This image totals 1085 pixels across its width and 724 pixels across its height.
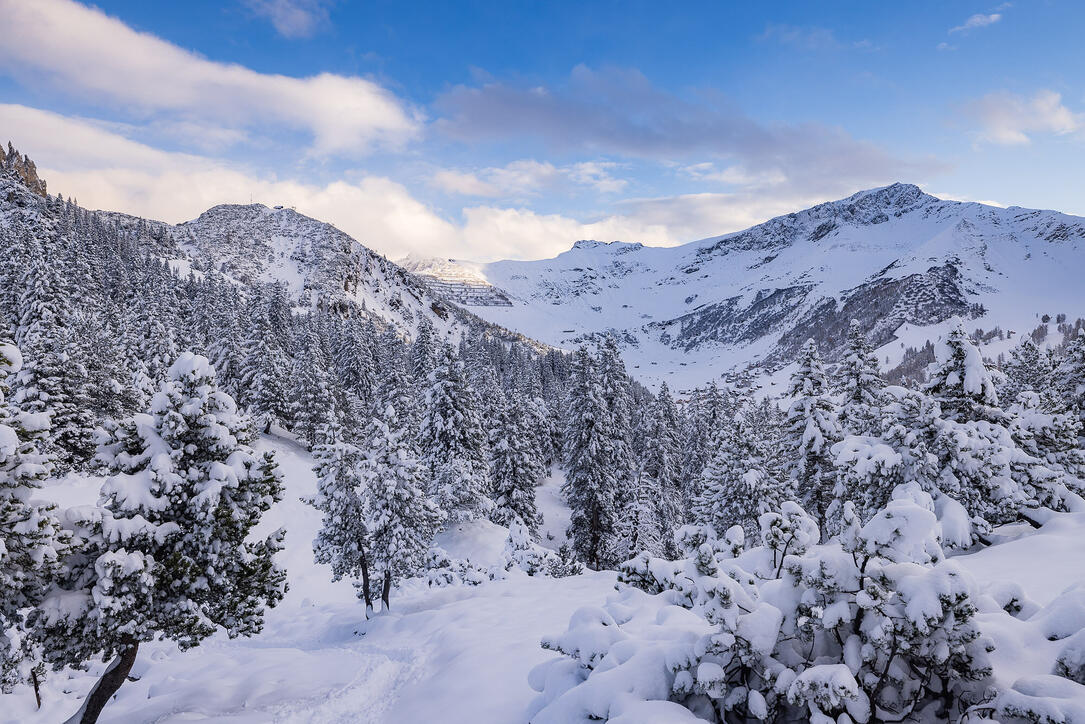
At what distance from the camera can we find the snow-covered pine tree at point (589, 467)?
31.9 meters

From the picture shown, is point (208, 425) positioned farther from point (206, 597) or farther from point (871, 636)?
point (871, 636)

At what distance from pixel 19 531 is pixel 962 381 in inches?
922

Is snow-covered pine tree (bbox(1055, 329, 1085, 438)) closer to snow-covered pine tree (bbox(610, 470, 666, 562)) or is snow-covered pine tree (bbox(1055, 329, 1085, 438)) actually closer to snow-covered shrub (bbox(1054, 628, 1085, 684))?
snow-covered pine tree (bbox(610, 470, 666, 562))

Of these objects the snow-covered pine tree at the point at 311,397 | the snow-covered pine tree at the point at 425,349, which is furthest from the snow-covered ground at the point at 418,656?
the snow-covered pine tree at the point at 425,349

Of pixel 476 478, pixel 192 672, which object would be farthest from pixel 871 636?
pixel 476 478

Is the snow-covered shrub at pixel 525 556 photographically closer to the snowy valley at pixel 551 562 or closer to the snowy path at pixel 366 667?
the snowy valley at pixel 551 562

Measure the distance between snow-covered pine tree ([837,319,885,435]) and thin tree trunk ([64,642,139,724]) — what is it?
84.5ft

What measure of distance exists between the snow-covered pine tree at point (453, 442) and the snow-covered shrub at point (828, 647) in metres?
28.5

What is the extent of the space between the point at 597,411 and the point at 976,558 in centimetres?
2068

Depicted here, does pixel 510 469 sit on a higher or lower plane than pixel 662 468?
higher

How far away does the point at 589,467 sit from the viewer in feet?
105

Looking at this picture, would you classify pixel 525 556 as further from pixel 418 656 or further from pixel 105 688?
pixel 105 688

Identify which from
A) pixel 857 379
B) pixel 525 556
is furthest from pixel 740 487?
pixel 525 556

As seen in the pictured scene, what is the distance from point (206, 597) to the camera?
10375 millimetres
